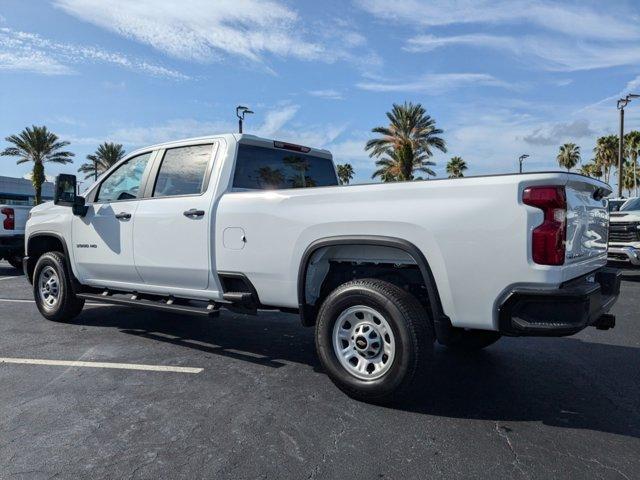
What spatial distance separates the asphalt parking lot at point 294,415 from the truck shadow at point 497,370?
19 millimetres

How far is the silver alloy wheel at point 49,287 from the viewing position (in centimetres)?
627

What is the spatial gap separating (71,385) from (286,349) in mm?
1985

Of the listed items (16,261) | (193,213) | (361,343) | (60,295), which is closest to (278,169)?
(193,213)

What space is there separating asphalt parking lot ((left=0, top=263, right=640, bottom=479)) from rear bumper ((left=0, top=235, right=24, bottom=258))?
6.13m

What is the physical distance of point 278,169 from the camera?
17.1ft

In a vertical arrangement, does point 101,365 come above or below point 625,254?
below

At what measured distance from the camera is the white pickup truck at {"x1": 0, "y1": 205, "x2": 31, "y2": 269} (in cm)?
1070

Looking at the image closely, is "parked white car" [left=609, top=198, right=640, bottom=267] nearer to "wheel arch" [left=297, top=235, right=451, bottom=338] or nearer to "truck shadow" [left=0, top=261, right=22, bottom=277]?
"wheel arch" [left=297, top=235, right=451, bottom=338]

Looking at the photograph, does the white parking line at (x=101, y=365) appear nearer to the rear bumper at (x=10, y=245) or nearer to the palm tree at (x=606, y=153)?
the rear bumper at (x=10, y=245)

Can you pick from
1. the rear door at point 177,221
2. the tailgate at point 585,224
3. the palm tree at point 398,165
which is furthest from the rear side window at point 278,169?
the palm tree at point 398,165

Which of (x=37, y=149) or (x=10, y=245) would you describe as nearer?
(x=10, y=245)

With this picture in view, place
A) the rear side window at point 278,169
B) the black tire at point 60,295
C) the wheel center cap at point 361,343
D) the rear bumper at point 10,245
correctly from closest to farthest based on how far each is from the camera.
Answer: the wheel center cap at point 361,343, the rear side window at point 278,169, the black tire at point 60,295, the rear bumper at point 10,245

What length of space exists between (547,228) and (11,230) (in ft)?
36.4

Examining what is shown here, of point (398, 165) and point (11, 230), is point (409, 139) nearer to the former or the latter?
point (398, 165)
